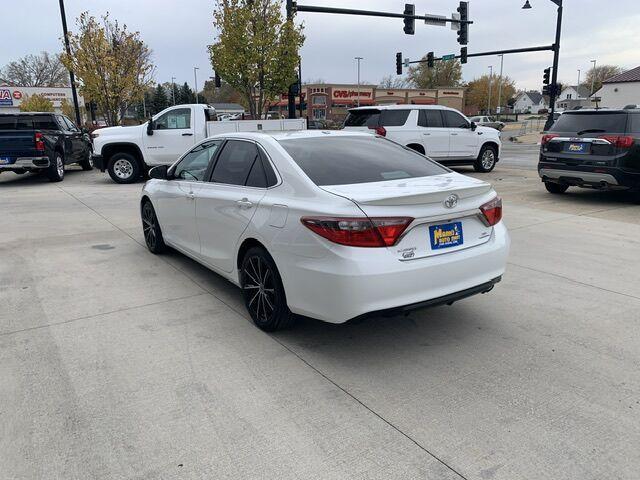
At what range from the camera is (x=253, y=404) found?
3.15m

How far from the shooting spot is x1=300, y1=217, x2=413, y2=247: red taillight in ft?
10.9

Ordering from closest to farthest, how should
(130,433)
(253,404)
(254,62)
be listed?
(130,433) → (253,404) → (254,62)

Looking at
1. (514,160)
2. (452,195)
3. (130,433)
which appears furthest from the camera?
(514,160)

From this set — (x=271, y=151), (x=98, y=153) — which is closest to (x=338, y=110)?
(x=98, y=153)

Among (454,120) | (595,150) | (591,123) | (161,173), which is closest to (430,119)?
(454,120)

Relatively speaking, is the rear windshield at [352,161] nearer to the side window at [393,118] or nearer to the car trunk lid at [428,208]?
the car trunk lid at [428,208]

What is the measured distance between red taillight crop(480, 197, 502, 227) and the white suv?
1003 centimetres

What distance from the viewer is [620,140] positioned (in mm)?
9008

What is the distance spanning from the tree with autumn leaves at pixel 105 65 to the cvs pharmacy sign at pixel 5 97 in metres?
33.3

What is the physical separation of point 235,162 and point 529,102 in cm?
15890

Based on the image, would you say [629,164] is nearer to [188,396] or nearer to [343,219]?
[343,219]

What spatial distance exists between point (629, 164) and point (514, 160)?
453 inches

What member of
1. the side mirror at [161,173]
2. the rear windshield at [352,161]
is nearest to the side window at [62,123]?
the side mirror at [161,173]

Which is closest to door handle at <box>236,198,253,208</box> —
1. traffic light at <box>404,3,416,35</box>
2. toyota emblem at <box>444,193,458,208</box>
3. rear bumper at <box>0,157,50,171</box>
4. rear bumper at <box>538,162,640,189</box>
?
toyota emblem at <box>444,193,458,208</box>
